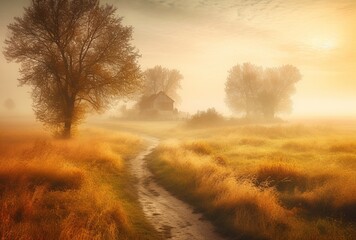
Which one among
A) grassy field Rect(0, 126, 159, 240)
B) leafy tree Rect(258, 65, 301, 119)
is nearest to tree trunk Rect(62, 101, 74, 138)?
grassy field Rect(0, 126, 159, 240)

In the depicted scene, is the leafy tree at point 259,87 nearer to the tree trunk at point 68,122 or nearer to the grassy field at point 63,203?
the tree trunk at point 68,122

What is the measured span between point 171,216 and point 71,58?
19.6m

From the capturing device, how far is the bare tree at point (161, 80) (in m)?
96.4

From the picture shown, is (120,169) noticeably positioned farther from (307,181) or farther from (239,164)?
(307,181)

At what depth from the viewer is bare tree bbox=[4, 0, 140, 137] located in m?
25.2

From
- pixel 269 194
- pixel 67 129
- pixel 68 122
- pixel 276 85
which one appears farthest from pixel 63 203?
pixel 276 85

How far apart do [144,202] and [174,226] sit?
3.36 meters

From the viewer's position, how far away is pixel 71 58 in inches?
1056

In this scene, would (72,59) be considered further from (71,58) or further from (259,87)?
(259,87)

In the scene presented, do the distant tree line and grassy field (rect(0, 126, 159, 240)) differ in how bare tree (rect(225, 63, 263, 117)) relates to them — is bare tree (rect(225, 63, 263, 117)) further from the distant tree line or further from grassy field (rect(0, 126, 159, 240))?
grassy field (rect(0, 126, 159, 240))

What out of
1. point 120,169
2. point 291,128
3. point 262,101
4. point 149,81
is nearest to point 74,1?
point 120,169

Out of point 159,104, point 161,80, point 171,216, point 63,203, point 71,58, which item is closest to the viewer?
point 63,203

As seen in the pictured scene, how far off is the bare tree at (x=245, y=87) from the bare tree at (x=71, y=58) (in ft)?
176

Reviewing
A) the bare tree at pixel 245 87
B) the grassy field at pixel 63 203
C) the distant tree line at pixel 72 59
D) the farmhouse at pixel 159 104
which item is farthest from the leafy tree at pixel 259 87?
the grassy field at pixel 63 203
